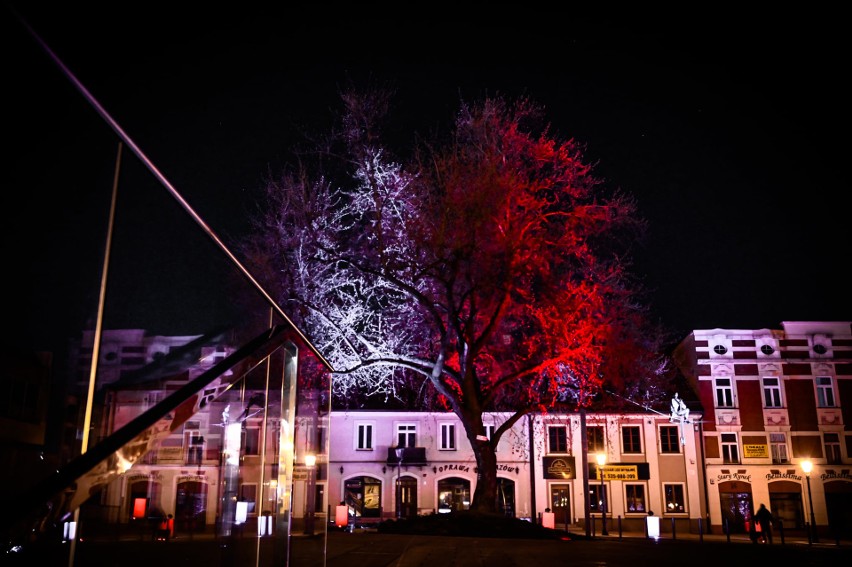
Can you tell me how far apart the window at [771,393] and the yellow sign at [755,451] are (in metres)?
2.49

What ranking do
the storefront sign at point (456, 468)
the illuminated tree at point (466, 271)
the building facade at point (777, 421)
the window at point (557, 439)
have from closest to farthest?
the illuminated tree at point (466, 271) → the building facade at point (777, 421) → the storefront sign at point (456, 468) → the window at point (557, 439)

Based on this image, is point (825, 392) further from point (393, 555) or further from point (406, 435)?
point (393, 555)

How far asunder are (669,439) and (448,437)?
12259mm

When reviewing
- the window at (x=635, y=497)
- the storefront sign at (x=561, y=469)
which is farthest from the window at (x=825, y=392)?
the storefront sign at (x=561, y=469)

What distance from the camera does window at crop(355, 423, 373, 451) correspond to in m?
39.0

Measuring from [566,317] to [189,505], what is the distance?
16.6 meters

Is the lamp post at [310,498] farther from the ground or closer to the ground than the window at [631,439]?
closer to the ground

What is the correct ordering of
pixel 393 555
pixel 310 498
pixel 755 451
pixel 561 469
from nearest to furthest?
pixel 310 498, pixel 393 555, pixel 561 469, pixel 755 451

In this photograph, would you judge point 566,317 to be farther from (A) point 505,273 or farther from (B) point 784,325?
(B) point 784,325

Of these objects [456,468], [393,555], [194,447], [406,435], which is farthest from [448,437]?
[194,447]

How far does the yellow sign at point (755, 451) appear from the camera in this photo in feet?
126

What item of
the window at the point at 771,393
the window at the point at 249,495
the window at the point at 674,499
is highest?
the window at the point at 771,393

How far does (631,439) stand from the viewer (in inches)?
1527

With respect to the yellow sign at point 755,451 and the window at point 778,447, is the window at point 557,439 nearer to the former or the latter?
the yellow sign at point 755,451
